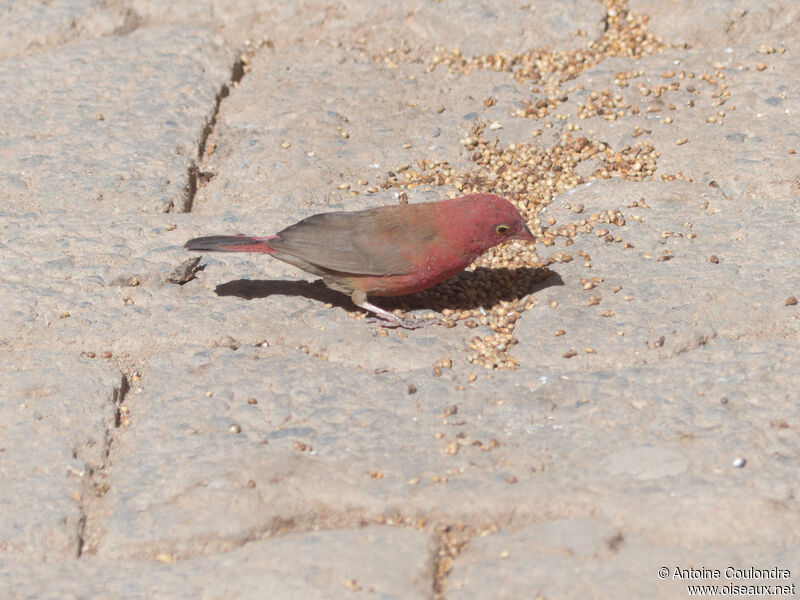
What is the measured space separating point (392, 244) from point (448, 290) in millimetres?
475

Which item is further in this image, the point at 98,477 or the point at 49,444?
the point at 49,444

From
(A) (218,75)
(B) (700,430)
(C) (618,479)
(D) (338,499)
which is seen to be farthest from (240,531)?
(A) (218,75)

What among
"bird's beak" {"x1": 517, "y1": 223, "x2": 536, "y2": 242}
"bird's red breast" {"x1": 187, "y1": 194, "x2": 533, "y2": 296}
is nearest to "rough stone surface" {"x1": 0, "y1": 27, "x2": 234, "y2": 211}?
"bird's red breast" {"x1": 187, "y1": 194, "x2": 533, "y2": 296}

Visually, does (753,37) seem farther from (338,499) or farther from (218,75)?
(338,499)

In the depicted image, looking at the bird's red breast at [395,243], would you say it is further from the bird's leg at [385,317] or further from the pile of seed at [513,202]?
the pile of seed at [513,202]

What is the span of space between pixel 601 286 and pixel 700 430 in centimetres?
113

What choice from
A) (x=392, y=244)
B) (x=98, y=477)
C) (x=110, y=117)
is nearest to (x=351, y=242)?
(x=392, y=244)

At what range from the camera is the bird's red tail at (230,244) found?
4.35 m

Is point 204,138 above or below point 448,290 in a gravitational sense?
above

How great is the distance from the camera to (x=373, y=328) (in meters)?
4.27

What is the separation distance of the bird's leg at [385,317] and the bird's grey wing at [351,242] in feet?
0.50

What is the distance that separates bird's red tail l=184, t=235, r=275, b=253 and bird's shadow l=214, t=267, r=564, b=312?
252 mm

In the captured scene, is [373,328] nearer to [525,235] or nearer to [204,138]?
[525,235]

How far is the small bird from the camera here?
4.25 m
